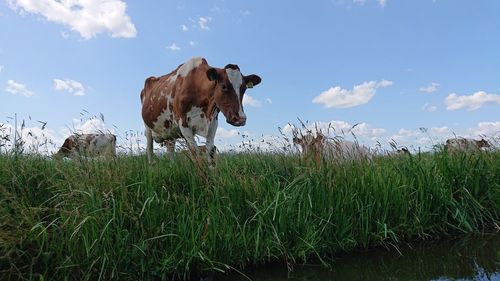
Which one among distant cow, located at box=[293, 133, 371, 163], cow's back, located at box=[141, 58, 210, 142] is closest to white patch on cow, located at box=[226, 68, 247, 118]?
cow's back, located at box=[141, 58, 210, 142]

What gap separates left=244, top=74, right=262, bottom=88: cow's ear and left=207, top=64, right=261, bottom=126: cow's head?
2.90 feet

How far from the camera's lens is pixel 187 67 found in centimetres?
864

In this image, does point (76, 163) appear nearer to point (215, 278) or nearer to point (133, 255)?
point (133, 255)

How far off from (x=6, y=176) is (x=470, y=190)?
5708 mm

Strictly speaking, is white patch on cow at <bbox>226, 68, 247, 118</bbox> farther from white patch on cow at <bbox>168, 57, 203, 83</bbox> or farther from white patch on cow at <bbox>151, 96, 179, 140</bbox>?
white patch on cow at <bbox>151, 96, 179, 140</bbox>

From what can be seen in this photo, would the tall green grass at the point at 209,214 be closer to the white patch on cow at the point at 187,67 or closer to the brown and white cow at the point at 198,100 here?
the brown and white cow at the point at 198,100

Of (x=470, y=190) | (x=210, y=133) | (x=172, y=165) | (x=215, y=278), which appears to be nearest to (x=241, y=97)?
(x=210, y=133)

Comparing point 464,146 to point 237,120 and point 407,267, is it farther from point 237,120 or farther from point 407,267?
point 407,267

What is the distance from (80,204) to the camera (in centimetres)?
377

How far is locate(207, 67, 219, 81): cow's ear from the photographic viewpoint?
7.33m

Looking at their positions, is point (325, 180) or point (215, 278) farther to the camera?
point (325, 180)

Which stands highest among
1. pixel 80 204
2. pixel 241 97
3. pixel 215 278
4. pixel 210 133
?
pixel 241 97

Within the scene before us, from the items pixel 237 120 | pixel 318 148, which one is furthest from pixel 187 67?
pixel 318 148

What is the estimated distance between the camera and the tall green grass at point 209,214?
3.36 m
